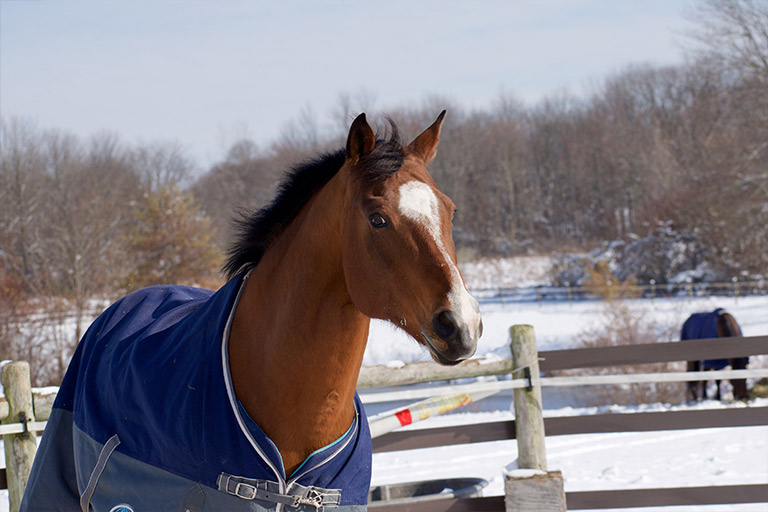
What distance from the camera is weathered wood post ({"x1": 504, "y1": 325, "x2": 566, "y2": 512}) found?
412 centimetres

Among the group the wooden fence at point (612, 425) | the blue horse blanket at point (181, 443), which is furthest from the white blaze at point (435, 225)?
the wooden fence at point (612, 425)

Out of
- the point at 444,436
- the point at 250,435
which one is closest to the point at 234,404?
the point at 250,435

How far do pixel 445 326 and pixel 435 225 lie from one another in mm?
321

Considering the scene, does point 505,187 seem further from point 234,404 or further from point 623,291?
point 234,404

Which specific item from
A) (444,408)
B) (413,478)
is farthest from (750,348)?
(413,478)

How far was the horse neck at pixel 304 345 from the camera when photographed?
2150mm

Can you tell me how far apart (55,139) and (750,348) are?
112 ft

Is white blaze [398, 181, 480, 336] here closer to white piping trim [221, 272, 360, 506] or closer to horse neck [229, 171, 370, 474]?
horse neck [229, 171, 370, 474]

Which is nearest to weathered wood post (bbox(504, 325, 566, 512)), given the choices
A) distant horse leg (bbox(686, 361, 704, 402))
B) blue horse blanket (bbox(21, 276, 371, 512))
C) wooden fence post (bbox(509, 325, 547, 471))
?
wooden fence post (bbox(509, 325, 547, 471))

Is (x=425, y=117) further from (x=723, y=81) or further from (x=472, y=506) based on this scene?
(x=472, y=506)

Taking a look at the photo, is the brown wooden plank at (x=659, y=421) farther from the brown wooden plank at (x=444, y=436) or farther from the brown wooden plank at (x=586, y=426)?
the brown wooden plank at (x=444, y=436)

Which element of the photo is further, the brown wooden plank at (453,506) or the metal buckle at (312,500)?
the brown wooden plank at (453,506)

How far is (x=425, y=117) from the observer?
31.8 m

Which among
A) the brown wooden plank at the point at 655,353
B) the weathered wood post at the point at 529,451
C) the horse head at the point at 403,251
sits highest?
the horse head at the point at 403,251
